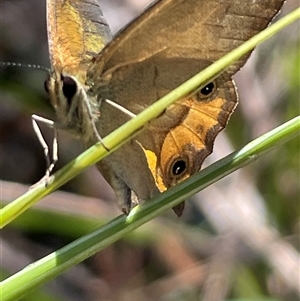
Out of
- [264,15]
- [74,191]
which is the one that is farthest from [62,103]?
[74,191]

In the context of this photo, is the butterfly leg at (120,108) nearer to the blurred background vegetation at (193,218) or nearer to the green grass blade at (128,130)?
the green grass blade at (128,130)

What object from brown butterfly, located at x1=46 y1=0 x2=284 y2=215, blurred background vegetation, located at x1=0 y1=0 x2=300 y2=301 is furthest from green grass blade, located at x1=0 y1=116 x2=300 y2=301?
blurred background vegetation, located at x1=0 y1=0 x2=300 y2=301

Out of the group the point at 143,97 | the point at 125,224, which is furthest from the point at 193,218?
the point at 125,224

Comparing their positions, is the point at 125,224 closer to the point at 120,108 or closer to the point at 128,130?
the point at 128,130

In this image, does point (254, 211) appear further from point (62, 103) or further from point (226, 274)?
point (62, 103)

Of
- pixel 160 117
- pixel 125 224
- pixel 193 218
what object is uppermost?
pixel 193 218

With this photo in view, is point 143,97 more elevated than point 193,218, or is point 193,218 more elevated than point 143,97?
point 193,218
